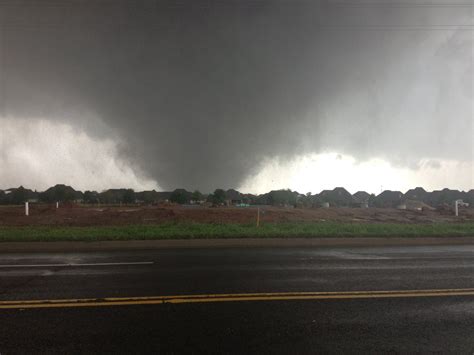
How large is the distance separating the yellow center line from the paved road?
0.7 inches

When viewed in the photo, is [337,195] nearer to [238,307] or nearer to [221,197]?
[221,197]

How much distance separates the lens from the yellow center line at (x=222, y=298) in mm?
6059

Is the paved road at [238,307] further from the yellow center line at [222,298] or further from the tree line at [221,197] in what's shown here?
the tree line at [221,197]

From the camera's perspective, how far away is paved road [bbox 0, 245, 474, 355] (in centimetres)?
448

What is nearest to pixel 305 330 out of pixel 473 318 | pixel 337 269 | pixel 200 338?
pixel 200 338

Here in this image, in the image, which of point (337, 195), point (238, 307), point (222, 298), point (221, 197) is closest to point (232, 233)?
point (222, 298)

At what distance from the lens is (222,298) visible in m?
6.39

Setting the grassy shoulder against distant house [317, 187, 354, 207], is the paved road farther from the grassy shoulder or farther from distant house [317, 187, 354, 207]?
distant house [317, 187, 354, 207]

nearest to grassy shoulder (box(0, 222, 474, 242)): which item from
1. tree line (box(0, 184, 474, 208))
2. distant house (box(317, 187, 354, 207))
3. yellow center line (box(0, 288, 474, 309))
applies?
yellow center line (box(0, 288, 474, 309))

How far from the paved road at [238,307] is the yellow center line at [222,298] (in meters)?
0.02

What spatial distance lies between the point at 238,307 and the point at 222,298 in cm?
60

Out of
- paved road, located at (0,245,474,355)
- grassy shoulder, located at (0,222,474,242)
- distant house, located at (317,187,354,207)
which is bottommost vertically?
paved road, located at (0,245,474,355)

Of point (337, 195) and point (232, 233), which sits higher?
point (337, 195)

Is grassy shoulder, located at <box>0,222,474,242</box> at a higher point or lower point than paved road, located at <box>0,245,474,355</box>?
higher
